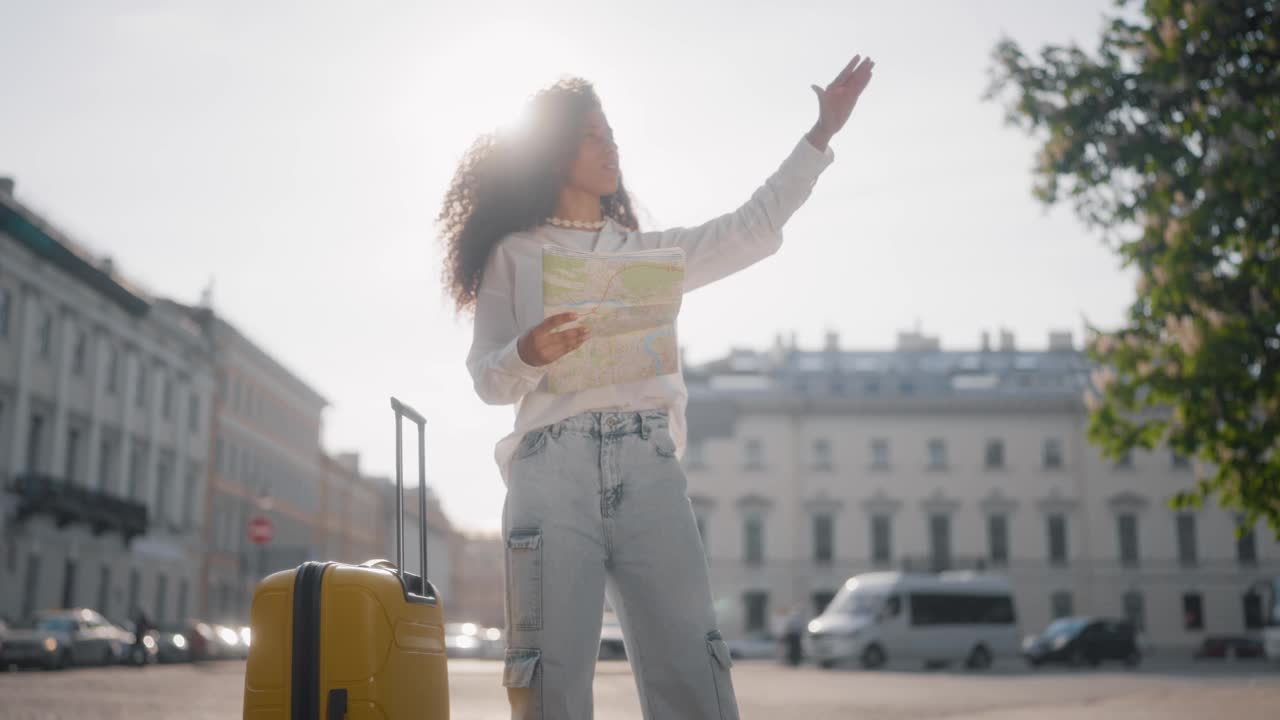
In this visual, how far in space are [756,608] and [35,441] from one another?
36.6 metres

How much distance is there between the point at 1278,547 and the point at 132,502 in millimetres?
53245

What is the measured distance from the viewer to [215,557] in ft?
189

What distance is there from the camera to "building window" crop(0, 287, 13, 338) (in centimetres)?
3897

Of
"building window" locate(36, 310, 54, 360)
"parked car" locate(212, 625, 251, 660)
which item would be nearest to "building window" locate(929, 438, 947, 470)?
"parked car" locate(212, 625, 251, 660)

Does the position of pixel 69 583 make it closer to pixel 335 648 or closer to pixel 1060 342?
pixel 335 648

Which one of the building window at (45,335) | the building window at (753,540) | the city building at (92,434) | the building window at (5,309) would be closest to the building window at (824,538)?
the building window at (753,540)

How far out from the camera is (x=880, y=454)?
2756 inches

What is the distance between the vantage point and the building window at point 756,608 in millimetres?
68125

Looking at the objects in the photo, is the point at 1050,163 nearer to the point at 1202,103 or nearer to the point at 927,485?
the point at 1202,103

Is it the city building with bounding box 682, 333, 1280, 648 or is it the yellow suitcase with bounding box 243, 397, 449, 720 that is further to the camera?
the city building with bounding box 682, 333, 1280, 648

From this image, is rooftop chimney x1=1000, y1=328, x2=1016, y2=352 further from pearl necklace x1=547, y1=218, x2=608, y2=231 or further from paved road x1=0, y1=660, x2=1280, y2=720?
pearl necklace x1=547, y1=218, x2=608, y2=231

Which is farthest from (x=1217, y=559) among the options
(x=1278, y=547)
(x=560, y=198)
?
(x=560, y=198)

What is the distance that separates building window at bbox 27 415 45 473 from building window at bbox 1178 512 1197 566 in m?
52.1

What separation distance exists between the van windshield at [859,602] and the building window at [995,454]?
112ft
